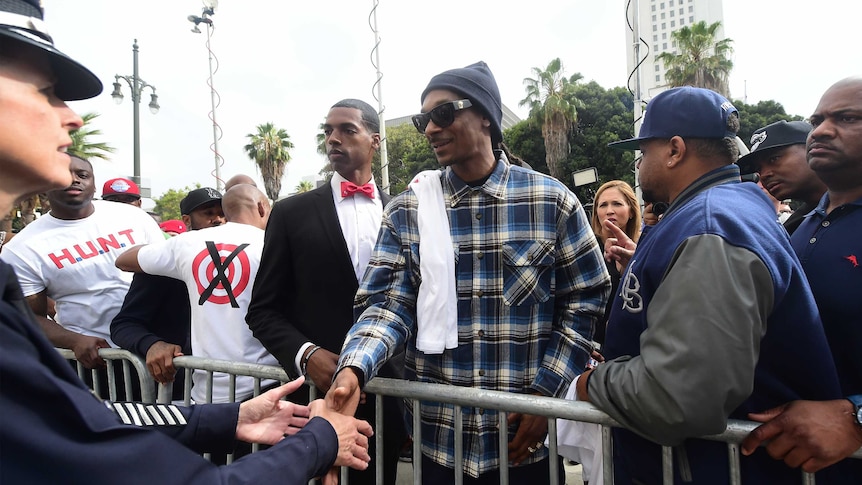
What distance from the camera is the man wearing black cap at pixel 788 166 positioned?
294 cm

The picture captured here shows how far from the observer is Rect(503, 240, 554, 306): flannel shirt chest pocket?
1964 mm

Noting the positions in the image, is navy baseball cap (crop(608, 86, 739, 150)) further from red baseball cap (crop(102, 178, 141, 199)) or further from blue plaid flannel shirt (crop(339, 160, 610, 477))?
red baseball cap (crop(102, 178, 141, 199))

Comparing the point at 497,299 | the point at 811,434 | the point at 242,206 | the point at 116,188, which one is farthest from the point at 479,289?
the point at 116,188

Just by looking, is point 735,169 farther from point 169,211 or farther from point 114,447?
point 169,211

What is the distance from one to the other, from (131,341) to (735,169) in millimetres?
3079

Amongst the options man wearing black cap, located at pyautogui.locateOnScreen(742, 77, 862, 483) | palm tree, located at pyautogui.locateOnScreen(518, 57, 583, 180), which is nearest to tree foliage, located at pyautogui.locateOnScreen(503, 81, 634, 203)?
palm tree, located at pyautogui.locateOnScreen(518, 57, 583, 180)

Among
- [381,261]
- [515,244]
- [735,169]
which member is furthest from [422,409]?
[735,169]

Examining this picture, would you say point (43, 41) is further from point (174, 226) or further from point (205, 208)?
point (174, 226)

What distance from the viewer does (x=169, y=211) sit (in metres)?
53.3

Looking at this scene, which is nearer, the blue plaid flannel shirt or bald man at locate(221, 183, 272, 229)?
the blue plaid flannel shirt

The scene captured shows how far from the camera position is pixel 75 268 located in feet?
10.4

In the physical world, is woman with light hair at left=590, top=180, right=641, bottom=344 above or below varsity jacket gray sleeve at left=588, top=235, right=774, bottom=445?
above

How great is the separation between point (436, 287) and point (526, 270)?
0.37 metres

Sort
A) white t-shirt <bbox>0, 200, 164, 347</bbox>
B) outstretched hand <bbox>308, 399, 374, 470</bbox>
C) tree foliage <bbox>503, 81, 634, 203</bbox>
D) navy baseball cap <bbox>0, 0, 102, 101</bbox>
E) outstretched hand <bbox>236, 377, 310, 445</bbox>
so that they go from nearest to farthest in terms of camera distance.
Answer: navy baseball cap <bbox>0, 0, 102, 101</bbox>
outstretched hand <bbox>308, 399, 374, 470</bbox>
outstretched hand <bbox>236, 377, 310, 445</bbox>
white t-shirt <bbox>0, 200, 164, 347</bbox>
tree foliage <bbox>503, 81, 634, 203</bbox>
